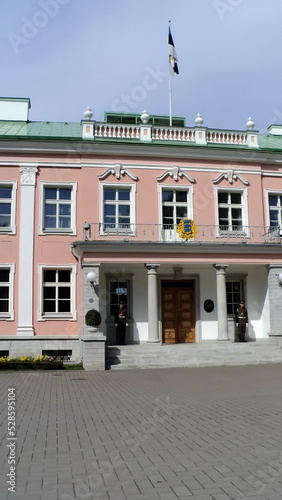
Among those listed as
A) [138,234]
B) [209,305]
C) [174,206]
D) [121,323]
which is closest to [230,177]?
[174,206]

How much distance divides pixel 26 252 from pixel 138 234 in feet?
15.6

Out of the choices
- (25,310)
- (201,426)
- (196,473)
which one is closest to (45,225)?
(25,310)

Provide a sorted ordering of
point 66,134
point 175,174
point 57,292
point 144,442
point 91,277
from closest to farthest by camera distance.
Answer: point 144,442, point 91,277, point 57,292, point 175,174, point 66,134

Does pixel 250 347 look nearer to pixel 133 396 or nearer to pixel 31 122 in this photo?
pixel 133 396

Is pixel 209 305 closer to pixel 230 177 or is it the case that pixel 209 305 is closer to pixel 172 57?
pixel 230 177

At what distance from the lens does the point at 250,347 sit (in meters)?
19.7

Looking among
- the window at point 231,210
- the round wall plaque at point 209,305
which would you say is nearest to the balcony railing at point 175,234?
the window at point 231,210

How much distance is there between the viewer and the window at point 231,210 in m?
22.4

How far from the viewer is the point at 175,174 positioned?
22031 mm

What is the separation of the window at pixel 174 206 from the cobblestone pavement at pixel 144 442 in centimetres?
992

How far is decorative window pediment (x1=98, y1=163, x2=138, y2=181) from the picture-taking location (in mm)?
21594

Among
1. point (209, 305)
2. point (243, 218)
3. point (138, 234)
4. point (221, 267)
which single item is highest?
point (243, 218)

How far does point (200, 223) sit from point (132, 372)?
7.91m

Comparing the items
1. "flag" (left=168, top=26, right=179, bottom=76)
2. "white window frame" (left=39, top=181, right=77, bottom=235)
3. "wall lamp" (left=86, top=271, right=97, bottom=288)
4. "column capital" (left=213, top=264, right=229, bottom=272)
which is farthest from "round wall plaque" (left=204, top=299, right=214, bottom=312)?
"flag" (left=168, top=26, right=179, bottom=76)
